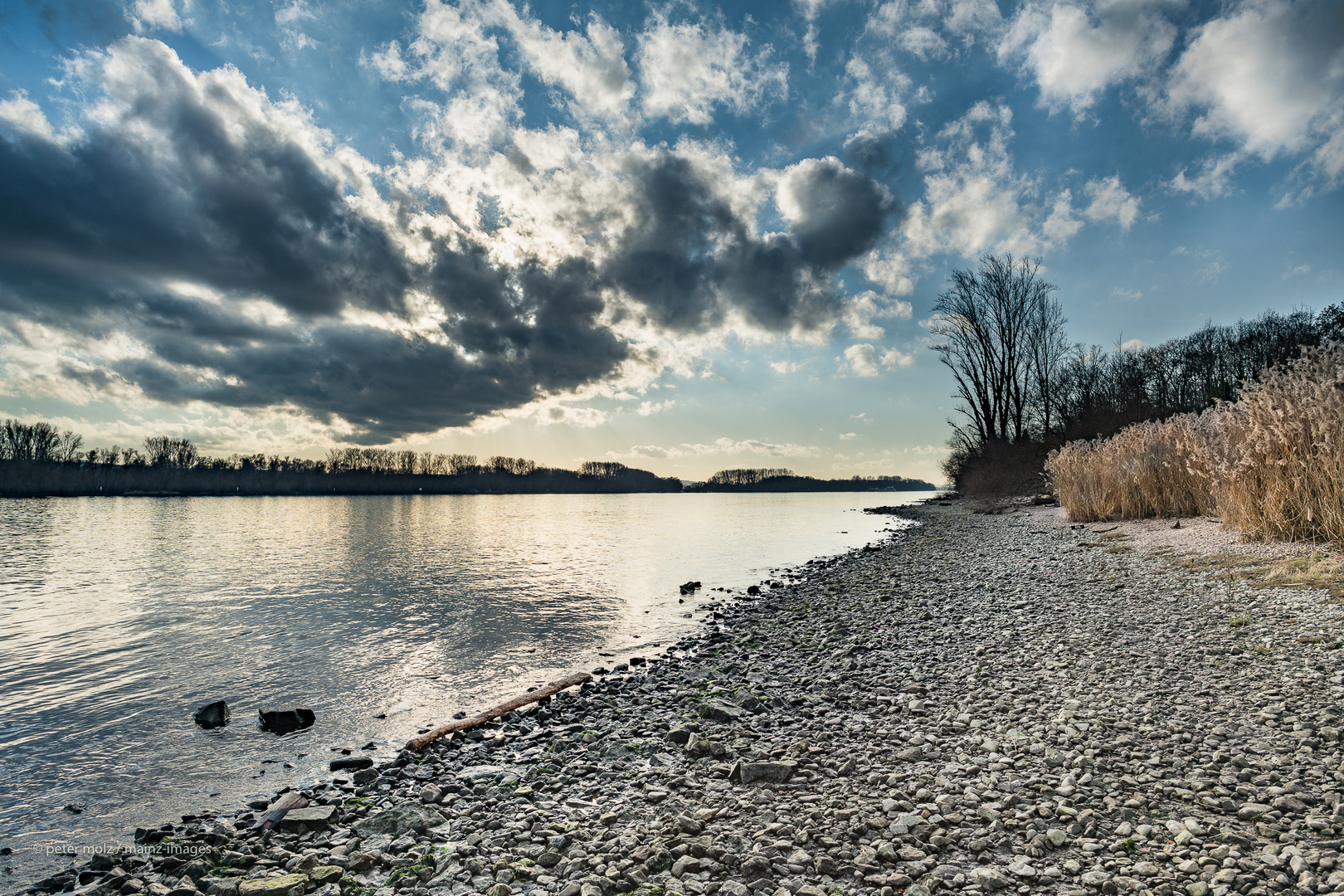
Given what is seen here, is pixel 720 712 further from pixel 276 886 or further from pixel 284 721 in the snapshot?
pixel 284 721

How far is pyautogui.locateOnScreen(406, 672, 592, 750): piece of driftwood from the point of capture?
6.23 metres

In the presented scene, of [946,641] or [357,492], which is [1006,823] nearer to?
[946,641]

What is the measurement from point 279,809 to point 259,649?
756cm

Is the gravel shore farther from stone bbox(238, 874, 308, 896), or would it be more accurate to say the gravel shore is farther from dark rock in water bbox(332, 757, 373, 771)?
dark rock in water bbox(332, 757, 373, 771)

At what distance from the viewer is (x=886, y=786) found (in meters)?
4.39

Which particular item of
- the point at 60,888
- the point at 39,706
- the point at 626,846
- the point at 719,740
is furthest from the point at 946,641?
the point at 39,706

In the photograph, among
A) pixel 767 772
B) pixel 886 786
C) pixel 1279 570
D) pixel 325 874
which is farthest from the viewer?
pixel 1279 570

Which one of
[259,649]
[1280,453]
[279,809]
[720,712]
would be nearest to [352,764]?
[279,809]

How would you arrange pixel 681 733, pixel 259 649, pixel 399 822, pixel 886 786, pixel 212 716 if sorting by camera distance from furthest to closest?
pixel 259 649 → pixel 212 716 → pixel 681 733 → pixel 399 822 → pixel 886 786

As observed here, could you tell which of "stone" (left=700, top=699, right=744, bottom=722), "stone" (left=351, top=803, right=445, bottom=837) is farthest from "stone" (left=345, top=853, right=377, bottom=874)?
"stone" (left=700, top=699, right=744, bottom=722)

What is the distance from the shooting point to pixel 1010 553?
15625mm

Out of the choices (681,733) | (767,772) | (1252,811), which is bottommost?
(681,733)

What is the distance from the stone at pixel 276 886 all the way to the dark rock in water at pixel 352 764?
2.14 metres

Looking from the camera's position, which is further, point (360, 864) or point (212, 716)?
point (212, 716)
